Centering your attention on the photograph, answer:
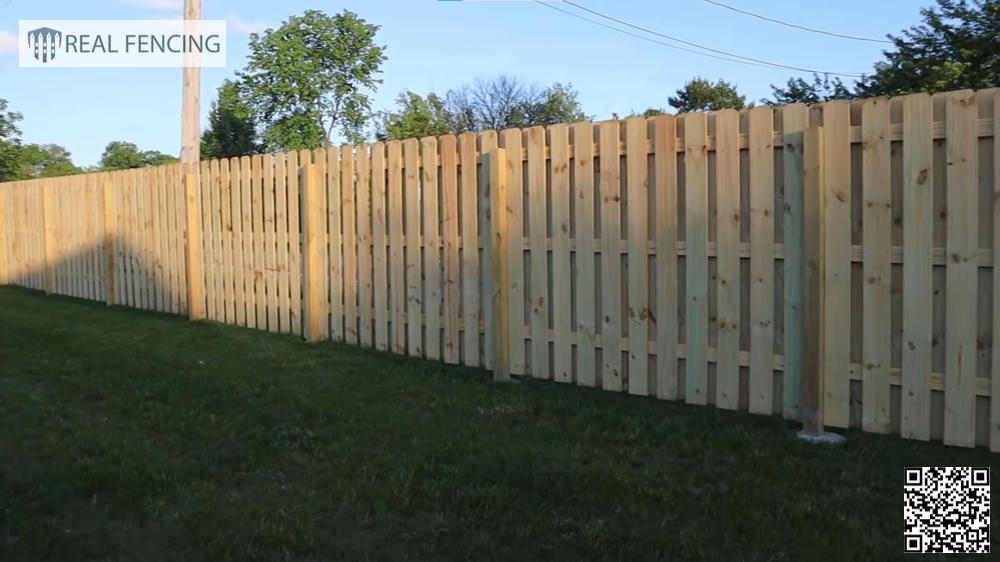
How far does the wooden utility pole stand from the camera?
13367 millimetres

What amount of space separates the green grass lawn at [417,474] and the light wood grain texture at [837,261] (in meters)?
0.26

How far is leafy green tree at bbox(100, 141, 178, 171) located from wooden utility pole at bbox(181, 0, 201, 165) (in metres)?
41.7

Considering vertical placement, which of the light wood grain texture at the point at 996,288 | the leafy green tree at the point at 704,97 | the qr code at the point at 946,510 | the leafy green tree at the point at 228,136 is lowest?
the qr code at the point at 946,510

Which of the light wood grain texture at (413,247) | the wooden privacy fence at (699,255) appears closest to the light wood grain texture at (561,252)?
the wooden privacy fence at (699,255)

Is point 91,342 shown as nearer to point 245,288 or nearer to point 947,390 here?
point 245,288

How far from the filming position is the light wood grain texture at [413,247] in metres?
7.10

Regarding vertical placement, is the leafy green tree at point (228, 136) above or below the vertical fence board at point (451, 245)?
above

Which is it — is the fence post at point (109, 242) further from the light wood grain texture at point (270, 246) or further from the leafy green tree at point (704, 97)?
the leafy green tree at point (704, 97)

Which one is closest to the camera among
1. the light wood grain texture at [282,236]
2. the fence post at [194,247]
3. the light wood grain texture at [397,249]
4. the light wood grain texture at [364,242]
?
the light wood grain texture at [397,249]

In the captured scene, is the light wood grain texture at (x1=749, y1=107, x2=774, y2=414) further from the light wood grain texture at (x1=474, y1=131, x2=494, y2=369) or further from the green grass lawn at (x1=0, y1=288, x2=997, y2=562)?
the light wood grain texture at (x1=474, y1=131, x2=494, y2=369)

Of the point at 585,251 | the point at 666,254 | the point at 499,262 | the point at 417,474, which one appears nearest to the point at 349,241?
the point at 499,262

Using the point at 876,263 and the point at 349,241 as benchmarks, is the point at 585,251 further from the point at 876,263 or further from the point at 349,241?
the point at 349,241

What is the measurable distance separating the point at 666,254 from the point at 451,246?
215cm

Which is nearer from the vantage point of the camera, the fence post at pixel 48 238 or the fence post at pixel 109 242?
the fence post at pixel 109 242
